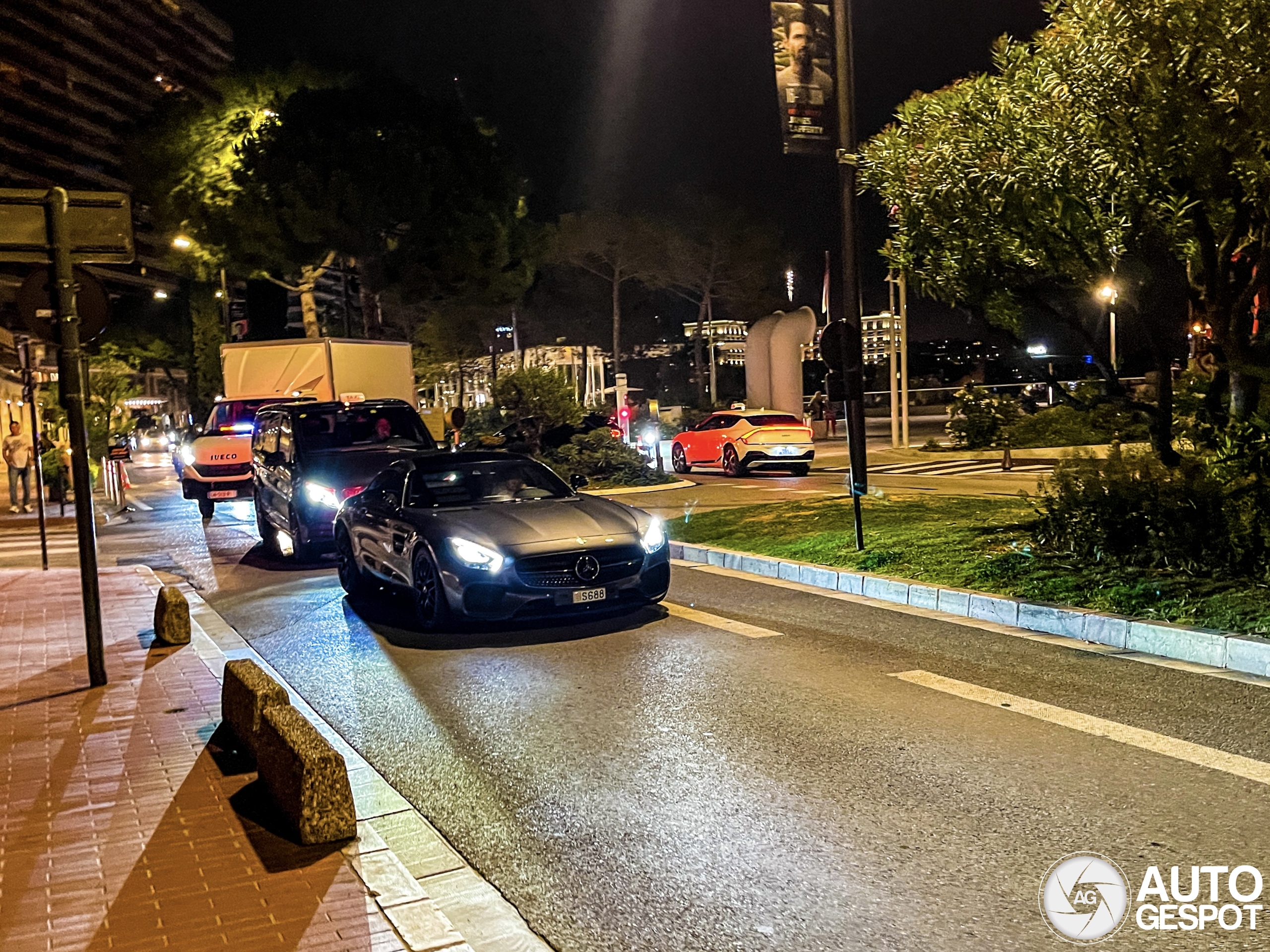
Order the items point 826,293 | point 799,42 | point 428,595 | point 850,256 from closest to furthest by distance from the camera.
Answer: point 428,595, point 799,42, point 850,256, point 826,293

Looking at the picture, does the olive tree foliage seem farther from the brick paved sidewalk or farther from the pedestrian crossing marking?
the pedestrian crossing marking

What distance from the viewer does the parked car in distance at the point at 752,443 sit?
26656mm

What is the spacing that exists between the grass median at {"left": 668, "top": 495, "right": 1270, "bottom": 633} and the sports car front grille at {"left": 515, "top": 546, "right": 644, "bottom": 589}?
2720mm

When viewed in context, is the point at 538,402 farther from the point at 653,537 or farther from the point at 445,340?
the point at 445,340

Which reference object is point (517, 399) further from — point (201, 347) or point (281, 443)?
point (201, 347)

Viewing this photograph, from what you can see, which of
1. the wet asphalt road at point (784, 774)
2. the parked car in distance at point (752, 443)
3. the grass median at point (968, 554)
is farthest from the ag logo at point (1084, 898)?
the parked car in distance at point (752, 443)

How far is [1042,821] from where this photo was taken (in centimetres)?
477

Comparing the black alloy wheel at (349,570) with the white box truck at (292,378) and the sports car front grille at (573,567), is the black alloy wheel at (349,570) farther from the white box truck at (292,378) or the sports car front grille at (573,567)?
the white box truck at (292,378)

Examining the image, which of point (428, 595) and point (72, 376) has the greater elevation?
point (72, 376)

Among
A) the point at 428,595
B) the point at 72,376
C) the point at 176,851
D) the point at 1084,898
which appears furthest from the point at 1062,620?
the point at 72,376

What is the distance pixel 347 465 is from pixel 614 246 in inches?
1688

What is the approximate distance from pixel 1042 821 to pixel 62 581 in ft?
39.5

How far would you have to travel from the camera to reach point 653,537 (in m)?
9.58

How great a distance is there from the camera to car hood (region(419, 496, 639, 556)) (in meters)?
8.96
